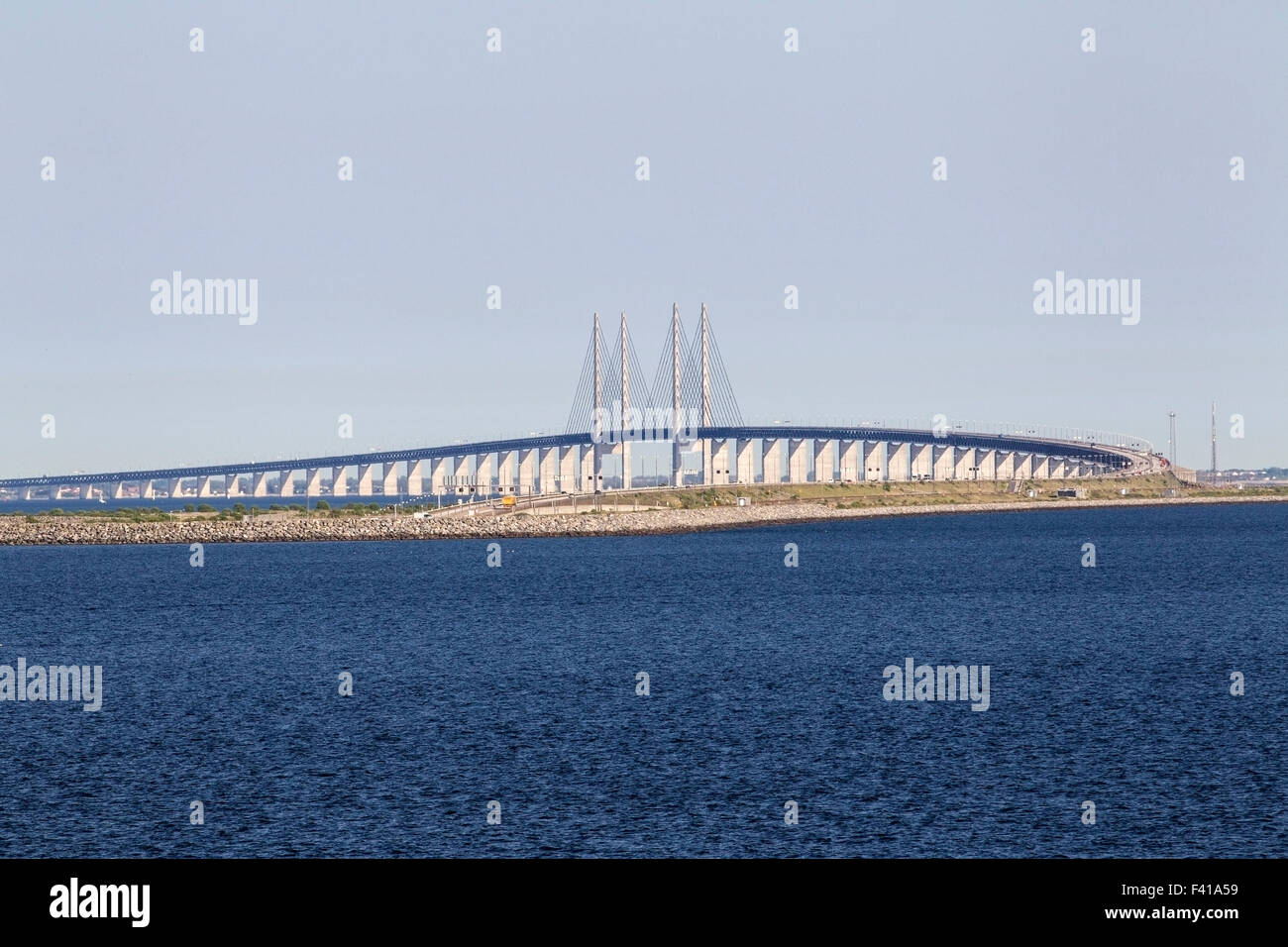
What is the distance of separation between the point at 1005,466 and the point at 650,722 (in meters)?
174

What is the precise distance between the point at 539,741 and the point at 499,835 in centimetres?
725

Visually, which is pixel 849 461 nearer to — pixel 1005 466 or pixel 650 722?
pixel 1005 466

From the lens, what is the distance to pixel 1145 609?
178 ft

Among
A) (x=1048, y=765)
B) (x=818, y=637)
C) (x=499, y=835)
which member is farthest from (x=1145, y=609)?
(x=499, y=835)

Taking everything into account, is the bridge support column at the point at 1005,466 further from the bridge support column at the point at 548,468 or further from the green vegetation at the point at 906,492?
the bridge support column at the point at 548,468

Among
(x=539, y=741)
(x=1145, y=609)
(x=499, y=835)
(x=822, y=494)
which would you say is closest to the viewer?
(x=499, y=835)

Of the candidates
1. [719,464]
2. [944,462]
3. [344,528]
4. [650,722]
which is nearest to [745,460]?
[719,464]

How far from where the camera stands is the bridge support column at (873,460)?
599ft

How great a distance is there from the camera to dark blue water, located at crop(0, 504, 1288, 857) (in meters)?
20.8

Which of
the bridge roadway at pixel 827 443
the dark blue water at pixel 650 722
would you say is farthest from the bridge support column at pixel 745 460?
the dark blue water at pixel 650 722

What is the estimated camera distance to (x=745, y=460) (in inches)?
6703

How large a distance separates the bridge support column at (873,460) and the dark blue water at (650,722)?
115216 mm

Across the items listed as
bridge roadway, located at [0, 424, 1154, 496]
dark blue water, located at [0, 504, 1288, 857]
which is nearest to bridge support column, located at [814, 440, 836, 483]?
bridge roadway, located at [0, 424, 1154, 496]
